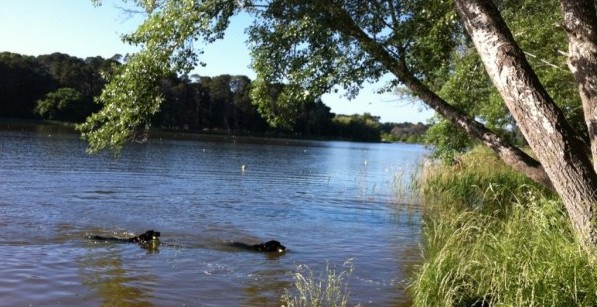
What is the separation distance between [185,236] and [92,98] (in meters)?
109

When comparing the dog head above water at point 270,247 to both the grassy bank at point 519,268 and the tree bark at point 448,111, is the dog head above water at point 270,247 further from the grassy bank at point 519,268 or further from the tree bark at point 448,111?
the tree bark at point 448,111

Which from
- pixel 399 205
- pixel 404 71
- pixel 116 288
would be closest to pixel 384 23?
pixel 404 71

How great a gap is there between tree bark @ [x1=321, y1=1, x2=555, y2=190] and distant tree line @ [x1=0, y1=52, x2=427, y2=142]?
76.0 metres

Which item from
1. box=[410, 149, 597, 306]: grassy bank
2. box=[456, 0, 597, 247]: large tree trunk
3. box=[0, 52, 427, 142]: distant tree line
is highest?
box=[0, 52, 427, 142]: distant tree line

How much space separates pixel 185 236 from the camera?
40.9ft

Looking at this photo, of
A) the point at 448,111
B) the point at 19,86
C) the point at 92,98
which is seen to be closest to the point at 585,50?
the point at 448,111

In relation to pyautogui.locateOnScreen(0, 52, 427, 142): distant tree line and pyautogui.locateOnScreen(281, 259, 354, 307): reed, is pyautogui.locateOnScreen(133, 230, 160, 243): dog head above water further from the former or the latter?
pyautogui.locateOnScreen(0, 52, 427, 142): distant tree line

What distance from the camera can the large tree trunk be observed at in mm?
4730

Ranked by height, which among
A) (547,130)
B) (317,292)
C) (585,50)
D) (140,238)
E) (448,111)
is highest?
(585,50)

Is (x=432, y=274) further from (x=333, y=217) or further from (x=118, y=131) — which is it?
(x=333, y=217)

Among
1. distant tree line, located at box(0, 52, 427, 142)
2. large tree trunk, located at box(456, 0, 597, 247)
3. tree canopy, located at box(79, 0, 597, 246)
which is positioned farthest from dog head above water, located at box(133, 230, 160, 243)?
distant tree line, located at box(0, 52, 427, 142)

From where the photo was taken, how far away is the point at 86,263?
940 centimetres

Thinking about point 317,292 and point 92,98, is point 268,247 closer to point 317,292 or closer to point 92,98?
point 317,292

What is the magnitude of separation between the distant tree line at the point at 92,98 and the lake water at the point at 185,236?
62488 mm
